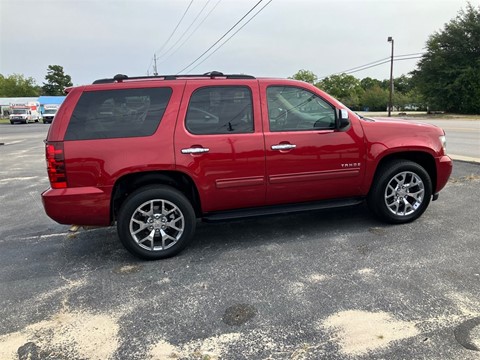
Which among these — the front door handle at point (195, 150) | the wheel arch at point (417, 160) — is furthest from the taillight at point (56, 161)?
the wheel arch at point (417, 160)

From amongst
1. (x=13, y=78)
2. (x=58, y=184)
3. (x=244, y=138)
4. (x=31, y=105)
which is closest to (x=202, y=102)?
(x=244, y=138)

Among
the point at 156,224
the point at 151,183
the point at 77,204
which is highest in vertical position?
the point at 151,183

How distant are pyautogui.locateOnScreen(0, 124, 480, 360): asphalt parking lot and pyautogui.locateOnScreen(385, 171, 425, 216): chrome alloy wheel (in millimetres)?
258

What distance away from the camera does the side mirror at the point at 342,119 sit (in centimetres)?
438

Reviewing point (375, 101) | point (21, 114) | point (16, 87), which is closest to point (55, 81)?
point (16, 87)

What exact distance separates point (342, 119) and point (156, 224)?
2.42 m

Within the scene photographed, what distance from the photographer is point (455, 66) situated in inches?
1641

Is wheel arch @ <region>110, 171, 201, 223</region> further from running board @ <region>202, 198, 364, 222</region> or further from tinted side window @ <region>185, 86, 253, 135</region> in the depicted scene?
tinted side window @ <region>185, 86, 253, 135</region>

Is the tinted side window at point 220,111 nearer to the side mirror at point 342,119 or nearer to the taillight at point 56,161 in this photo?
the side mirror at point 342,119

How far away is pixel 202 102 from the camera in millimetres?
4141

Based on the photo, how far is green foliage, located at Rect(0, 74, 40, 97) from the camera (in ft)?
339

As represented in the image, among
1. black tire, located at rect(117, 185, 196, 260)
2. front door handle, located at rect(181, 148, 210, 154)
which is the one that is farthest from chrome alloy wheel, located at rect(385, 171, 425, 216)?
black tire, located at rect(117, 185, 196, 260)

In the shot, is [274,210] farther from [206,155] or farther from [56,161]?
[56,161]

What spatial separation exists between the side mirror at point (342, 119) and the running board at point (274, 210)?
941mm
